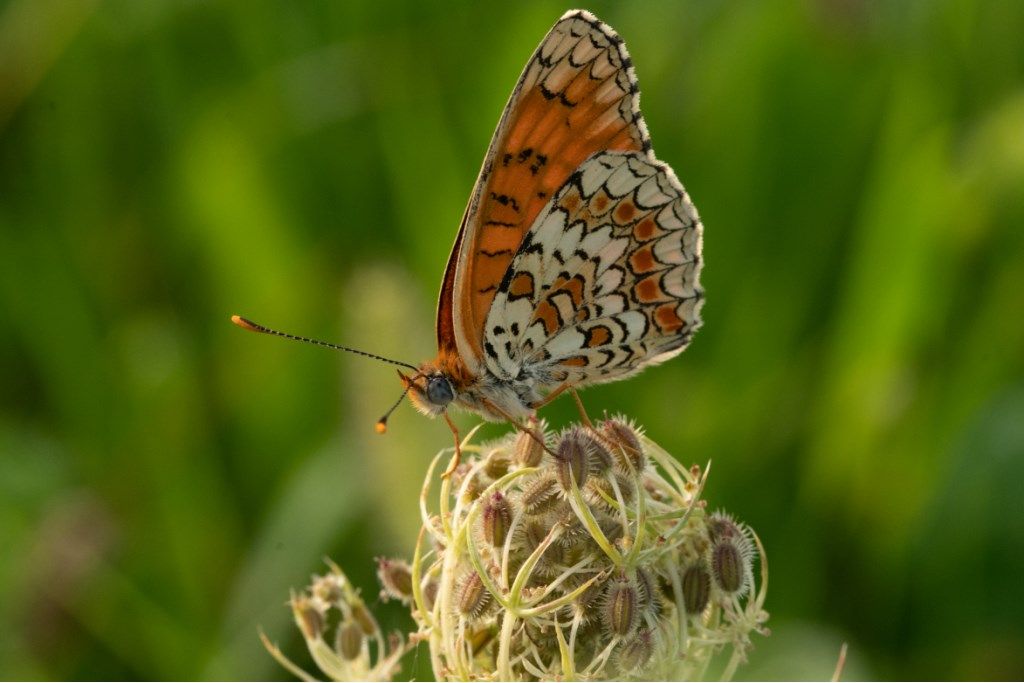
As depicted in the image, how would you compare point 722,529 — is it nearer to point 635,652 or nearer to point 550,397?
point 635,652

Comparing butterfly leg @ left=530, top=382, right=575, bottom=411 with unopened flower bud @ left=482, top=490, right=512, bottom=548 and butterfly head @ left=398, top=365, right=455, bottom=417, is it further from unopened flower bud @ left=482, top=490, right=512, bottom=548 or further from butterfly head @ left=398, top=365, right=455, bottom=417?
unopened flower bud @ left=482, top=490, right=512, bottom=548

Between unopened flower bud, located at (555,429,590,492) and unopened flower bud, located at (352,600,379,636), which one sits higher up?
unopened flower bud, located at (555,429,590,492)

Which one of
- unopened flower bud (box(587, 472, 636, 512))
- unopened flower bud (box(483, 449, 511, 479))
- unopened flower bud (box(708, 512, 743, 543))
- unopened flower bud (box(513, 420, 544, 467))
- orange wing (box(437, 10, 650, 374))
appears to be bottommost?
unopened flower bud (box(708, 512, 743, 543))

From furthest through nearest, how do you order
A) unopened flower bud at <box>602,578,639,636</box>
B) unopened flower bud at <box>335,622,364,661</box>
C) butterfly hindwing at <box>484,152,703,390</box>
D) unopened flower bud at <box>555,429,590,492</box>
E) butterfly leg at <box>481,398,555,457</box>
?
1. butterfly hindwing at <box>484,152,703,390</box>
2. unopened flower bud at <box>335,622,364,661</box>
3. butterfly leg at <box>481,398,555,457</box>
4. unopened flower bud at <box>555,429,590,492</box>
5. unopened flower bud at <box>602,578,639,636</box>

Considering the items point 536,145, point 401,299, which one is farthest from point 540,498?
point 401,299

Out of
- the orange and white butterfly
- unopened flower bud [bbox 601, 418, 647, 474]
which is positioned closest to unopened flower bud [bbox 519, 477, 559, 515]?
unopened flower bud [bbox 601, 418, 647, 474]

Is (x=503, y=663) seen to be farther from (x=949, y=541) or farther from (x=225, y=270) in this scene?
(x=225, y=270)

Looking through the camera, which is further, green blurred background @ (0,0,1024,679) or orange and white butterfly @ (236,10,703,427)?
green blurred background @ (0,0,1024,679)

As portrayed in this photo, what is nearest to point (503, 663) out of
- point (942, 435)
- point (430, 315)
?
point (430, 315)
